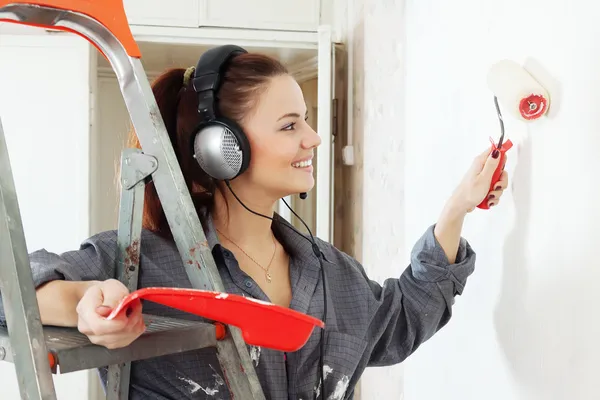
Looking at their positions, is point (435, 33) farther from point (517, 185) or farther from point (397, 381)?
point (397, 381)

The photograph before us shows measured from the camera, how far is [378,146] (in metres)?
2.36

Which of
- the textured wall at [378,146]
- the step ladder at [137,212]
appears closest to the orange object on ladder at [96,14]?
the step ladder at [137,212]

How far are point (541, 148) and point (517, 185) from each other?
94mm

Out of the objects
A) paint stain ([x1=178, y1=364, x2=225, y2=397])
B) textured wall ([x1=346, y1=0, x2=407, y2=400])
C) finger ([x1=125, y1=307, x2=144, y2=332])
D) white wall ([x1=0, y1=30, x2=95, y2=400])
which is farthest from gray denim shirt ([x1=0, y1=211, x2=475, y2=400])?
white wall ([x1=0, y1=30, x2=95, y2=400])

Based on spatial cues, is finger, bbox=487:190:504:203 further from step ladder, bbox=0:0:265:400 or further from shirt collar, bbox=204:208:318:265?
step ladder, bbox=0:0:265:400

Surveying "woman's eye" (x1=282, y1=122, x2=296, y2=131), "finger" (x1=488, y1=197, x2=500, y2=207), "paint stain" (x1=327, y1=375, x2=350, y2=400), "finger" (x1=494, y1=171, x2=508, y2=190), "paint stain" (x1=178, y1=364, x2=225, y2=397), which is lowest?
"paint stain" (x1=327, y1=375, x2=350, y2=400)

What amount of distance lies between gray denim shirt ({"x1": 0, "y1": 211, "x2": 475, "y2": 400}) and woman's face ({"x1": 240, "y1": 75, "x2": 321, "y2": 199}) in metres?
0.13

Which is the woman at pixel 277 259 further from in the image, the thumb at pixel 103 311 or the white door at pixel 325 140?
the white door at pixel 325 140

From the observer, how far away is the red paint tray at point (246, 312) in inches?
28.0

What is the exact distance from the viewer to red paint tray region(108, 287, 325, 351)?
2.33ft

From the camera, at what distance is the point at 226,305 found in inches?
28.9

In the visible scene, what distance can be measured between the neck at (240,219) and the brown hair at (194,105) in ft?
0.09

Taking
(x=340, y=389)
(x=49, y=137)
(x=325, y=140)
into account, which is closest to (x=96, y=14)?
(x=340, y=389)

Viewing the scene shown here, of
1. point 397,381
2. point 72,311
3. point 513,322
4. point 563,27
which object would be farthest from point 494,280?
point 397,381
